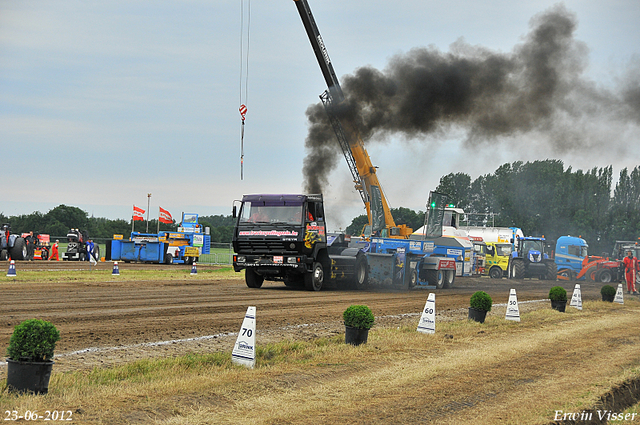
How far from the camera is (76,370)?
293 inches

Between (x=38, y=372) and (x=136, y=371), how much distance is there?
1603 millimetres

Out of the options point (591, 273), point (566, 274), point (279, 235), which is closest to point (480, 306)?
point (279, 235)


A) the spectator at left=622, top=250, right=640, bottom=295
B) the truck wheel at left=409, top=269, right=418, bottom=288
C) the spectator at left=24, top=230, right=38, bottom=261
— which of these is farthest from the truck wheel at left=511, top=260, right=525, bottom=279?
the spectator at left=24, top=230, right=38, bottom=261

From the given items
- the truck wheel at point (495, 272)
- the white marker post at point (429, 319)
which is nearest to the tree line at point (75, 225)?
the truck wheel at point (495, 272)

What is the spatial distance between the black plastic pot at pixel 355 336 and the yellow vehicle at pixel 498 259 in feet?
110

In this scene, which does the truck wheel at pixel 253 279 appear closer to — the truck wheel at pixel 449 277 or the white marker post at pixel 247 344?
the truck wheel at pixel 449 277

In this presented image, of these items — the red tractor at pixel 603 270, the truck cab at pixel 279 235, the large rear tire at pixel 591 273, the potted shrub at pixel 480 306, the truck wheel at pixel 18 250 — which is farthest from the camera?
the large rear tire at pixel 591 273

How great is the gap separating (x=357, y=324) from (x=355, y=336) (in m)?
0.22

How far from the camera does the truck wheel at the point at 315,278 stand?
69.9 ft

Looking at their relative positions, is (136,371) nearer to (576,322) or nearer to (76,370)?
(76,370)

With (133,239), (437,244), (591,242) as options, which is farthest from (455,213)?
(591,242)

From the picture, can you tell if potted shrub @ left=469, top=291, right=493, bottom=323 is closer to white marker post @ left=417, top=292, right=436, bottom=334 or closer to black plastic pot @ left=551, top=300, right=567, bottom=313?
white marker post @ left=417, top=292, right=436, bottom=334

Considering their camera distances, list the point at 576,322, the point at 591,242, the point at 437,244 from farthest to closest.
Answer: the point at 591,242, the point at 437,244, the point at 576,322

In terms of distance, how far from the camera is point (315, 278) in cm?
2153
